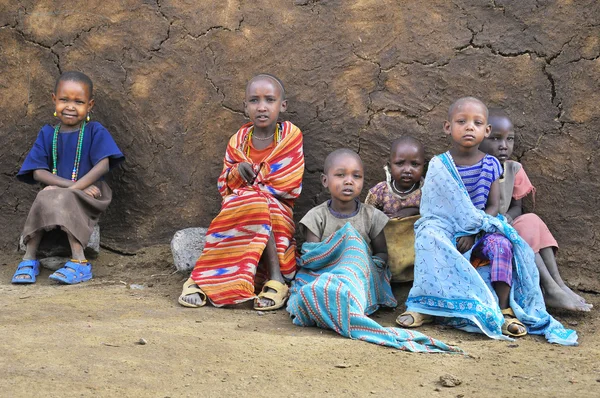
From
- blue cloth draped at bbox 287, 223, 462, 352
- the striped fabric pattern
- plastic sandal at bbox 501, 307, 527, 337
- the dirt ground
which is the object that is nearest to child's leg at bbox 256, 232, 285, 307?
blue cloth draped at bbox 287, 223, 462, 352

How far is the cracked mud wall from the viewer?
487 cm

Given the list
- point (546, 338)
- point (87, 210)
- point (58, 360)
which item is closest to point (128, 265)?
point (87, 210)

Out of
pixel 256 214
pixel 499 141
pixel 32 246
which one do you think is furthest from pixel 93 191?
pixel 499 141

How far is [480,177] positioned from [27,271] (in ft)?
8.39

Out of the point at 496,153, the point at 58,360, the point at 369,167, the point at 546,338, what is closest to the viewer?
the point at 58,360

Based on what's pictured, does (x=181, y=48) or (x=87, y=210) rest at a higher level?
(x=181, y=48)

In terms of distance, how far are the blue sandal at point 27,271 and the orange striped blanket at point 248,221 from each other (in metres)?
0.96

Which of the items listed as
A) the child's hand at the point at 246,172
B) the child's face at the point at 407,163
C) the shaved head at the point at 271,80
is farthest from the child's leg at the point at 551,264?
the shaved head at the point at 271,80

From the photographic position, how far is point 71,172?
5.24 m

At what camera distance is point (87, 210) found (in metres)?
5.16

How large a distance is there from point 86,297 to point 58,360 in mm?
1301

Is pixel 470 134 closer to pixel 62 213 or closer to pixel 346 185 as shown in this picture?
pixel 346 185

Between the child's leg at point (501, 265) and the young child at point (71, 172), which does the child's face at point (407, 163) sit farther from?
the young child at point (71, 172)

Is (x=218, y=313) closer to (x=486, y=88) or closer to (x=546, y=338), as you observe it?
(x=546, y=338)
